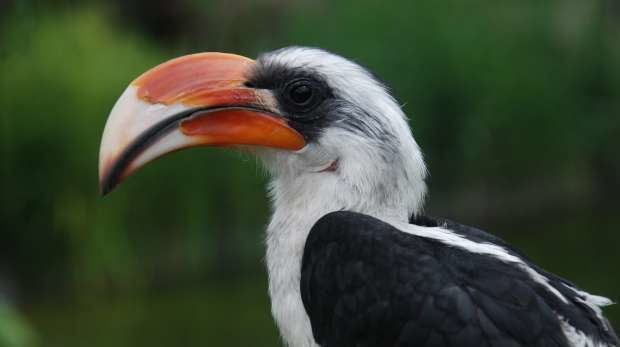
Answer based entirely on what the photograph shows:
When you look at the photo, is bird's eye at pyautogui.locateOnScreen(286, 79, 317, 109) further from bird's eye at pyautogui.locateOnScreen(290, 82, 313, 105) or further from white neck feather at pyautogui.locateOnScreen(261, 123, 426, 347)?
white neck feather at pyautogui.locateOnScreen(261, 123, 426, 347)

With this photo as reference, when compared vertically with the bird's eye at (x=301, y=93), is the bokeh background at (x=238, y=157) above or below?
below

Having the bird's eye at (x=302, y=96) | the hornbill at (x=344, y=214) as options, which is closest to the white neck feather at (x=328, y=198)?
the hornbill at (x=344, y=214)

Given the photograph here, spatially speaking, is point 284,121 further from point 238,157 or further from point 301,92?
point 238,157

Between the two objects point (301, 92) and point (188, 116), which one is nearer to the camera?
point (188, 116)

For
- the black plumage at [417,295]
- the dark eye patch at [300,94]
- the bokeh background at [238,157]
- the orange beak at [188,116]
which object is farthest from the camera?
the bokeh background at [238,157]

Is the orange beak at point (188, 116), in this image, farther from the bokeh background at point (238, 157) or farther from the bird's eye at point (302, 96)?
the bokeh background at point (238, 157)

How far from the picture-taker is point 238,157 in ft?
26.5

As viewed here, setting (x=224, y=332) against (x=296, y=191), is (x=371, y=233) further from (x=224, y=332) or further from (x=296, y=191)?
(x=224, y=332)

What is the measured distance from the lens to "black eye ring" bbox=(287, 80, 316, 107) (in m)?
3.55

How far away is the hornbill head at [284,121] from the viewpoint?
3369 mm

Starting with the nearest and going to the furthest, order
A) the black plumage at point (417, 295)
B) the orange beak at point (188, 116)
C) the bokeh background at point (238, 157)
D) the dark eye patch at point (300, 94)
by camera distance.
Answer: the black plumage at point (417, 295), the orange beak at point (188, 116), the dark eye patch at point (300, 94), the bokeh background at point (238, 157)

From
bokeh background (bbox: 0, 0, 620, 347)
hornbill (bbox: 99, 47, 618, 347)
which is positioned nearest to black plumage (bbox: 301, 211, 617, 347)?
hornbill (bbox: 99, 47, 618, 347)

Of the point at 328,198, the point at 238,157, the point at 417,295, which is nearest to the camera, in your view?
the point at 417,295

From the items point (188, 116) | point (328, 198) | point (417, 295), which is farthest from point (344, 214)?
point (188, 116)
